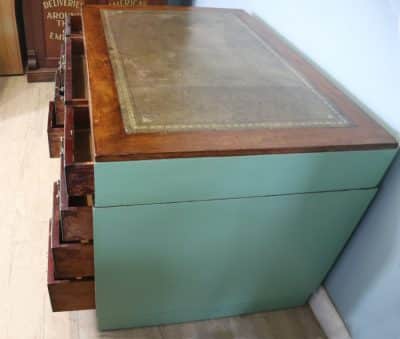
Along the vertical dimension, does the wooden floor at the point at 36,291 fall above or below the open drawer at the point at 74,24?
below

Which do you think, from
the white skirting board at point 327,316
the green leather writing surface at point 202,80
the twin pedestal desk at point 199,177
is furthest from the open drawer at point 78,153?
the white skirting board at point 327,316

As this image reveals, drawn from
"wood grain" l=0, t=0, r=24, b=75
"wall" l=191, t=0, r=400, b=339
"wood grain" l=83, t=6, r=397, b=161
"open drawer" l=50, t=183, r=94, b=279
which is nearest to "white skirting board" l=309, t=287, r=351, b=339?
"wall" l=191, t=0, r=400, b=339

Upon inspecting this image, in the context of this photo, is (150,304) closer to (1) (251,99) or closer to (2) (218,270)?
(2) (218,270)

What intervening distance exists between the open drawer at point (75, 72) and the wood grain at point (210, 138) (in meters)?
0.11

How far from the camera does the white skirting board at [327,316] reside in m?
1.04

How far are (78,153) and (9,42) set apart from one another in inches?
59.2

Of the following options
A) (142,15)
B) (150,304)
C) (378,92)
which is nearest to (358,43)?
(378,92)

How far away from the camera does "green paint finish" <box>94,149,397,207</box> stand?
68cm

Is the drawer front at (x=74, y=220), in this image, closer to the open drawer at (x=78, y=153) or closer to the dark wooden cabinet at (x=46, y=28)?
the open drawer at (x=78, y=153)

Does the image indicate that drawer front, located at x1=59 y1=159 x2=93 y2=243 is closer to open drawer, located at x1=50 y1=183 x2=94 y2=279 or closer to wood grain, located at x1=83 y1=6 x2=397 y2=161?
open drawer, located at x1=50 y1=183 x2=94 y2=279

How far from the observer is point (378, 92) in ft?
2.70

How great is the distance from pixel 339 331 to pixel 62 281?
71 cm

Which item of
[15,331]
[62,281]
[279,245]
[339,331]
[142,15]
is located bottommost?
[15,331]

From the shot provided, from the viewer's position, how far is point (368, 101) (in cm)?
86
